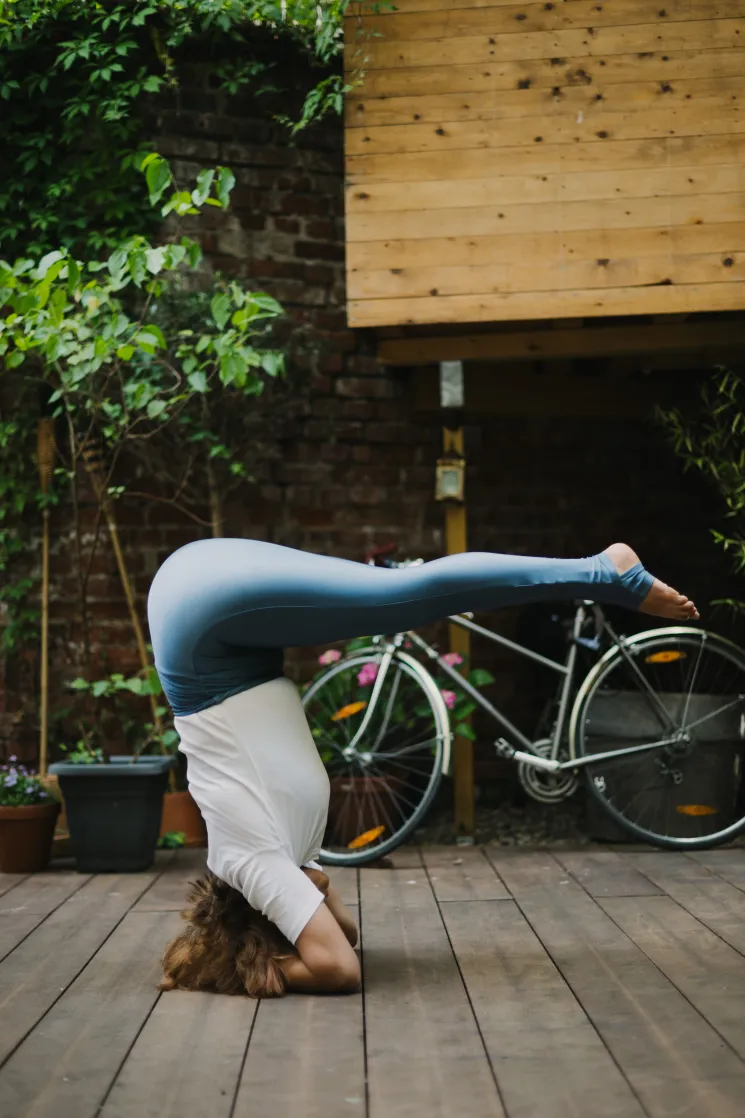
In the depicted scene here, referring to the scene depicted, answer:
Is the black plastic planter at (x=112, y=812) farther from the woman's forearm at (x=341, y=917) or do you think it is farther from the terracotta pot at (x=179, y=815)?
the woman's forearm at (x=341, y=917)

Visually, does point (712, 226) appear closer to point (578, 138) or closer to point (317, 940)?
point (578, 138)

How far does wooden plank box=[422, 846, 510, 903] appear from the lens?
11.5 ft

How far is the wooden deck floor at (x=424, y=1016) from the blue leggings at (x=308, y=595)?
70cm

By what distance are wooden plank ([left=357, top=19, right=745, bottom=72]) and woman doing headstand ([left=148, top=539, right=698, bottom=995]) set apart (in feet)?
7.81

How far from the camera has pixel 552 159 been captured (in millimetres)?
4098

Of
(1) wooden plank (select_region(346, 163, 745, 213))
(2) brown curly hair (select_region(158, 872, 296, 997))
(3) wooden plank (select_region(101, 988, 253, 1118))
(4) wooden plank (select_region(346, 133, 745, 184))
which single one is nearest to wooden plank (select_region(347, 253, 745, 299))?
(1) wooden plank (select_region(346, 163, 745, 213))

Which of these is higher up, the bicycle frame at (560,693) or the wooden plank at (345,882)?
the bicycle frame at (560,693)

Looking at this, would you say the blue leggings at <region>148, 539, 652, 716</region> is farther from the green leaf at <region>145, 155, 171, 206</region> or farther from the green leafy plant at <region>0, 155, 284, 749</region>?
the green leaf at <region>145, 155, 171, 206</region>

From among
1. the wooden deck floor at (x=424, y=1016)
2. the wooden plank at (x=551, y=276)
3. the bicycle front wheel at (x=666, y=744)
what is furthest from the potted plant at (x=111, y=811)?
the wooden plank at (x=551, y=276)

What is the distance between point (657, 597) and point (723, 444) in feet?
7.31

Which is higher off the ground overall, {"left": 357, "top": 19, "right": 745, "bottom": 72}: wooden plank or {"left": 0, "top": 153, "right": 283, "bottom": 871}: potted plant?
{"left": 357, "top": 19, "right": 745, "bottom": 72}: wooden plank

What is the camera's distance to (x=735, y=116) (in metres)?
4.08

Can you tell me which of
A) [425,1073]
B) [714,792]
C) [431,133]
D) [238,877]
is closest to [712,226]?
[431,133]

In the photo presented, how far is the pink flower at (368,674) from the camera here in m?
4.12
